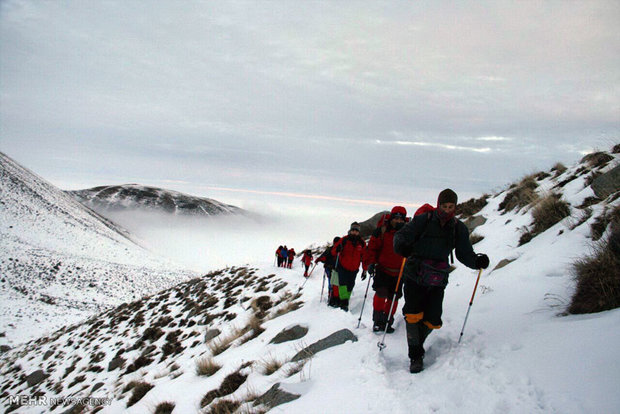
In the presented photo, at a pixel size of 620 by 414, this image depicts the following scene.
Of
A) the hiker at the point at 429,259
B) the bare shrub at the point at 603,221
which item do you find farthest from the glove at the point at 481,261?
the bare shrub at the point at 603,221

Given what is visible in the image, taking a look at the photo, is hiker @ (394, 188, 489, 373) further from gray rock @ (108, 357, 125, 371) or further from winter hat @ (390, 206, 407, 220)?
gray rock @ (108, 357, 125, 371)

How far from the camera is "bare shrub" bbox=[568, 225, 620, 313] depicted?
3.98m

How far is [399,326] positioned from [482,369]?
2.16 m

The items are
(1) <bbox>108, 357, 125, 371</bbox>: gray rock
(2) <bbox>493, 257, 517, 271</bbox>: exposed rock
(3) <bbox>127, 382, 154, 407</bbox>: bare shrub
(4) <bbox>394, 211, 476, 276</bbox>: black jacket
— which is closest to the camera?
(4) <bbox>394, 211, 476, 276</bbox>: black jacket

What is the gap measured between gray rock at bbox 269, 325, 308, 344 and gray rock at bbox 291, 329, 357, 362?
1.15 meters

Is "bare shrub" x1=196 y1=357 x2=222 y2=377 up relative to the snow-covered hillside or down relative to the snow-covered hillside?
up

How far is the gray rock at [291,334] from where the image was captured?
7.05 m

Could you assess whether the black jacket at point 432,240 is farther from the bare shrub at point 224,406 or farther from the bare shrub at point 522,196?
the bare shrub at point 522,196

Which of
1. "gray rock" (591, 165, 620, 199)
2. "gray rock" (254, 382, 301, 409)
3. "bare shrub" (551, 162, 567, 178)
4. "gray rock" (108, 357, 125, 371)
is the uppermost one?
"bare shrub" (551, 162, 567, 178)

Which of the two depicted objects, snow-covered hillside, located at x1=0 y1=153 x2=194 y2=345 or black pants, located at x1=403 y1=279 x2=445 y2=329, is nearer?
black pants, located at x1=403 y1=279 x2=445 y2=329

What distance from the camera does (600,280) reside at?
13.5 ft

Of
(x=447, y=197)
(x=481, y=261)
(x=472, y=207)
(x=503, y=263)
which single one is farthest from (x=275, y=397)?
(x=472, y=207)

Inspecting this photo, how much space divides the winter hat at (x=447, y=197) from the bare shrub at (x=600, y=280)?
2.11 m

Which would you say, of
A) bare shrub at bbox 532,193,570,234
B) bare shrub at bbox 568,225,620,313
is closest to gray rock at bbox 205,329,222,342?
bare shrub at bbox 568,225,620,313
